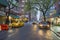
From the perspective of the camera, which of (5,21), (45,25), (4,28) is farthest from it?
(5,21)

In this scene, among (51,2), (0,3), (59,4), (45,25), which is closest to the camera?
(45,25)

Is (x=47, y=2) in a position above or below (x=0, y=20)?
above

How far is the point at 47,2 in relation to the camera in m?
66.5

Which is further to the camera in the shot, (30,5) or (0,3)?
(30,5)

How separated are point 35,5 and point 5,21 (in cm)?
1209

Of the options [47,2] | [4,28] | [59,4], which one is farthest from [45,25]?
[59,4]

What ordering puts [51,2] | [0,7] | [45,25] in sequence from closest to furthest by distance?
[45,25], [0,7], [51,2]

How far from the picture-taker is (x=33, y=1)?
67.0 metres

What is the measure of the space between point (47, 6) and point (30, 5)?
5802 millimetres

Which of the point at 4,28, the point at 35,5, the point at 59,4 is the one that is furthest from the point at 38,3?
the point at 4,28

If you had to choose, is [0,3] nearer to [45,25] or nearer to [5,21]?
[5,21]

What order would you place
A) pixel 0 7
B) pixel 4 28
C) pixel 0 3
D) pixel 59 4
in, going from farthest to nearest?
pixel 59 4 → pixel 0 7 → pixel 0 3 → pixel 4 28

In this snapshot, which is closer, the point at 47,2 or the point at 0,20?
the point at 0,20

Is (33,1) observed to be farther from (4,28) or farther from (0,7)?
(4,28)
